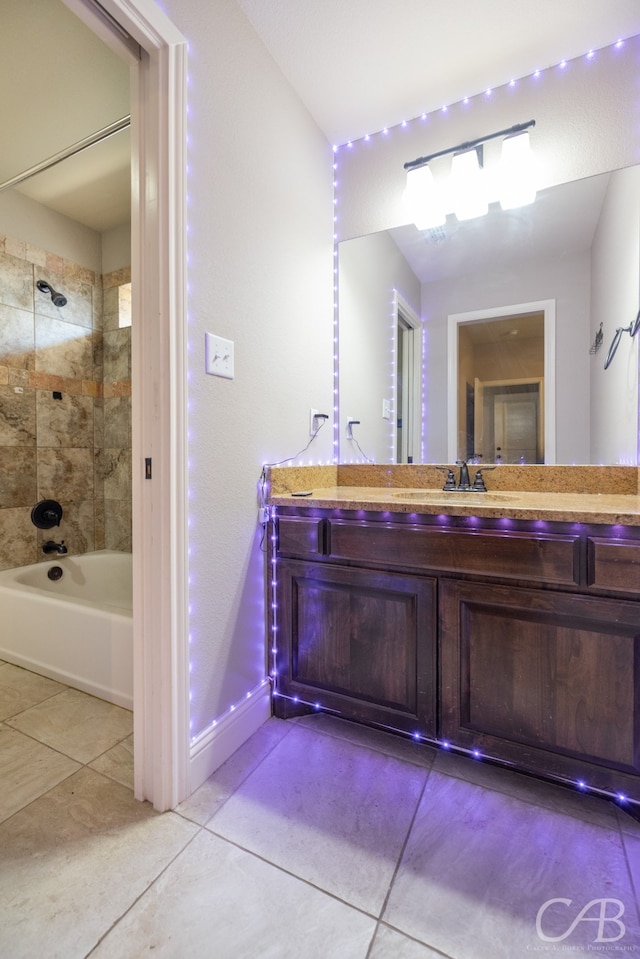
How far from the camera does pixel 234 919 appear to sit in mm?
869

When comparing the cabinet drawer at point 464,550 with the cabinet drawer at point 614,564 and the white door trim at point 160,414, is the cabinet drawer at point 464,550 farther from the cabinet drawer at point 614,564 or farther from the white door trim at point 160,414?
the white door trim at point 160,414

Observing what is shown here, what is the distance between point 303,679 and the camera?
1499 mm

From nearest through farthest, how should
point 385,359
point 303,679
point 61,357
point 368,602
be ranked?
point 368,602 → point 303,679 → point 385,359 → point 61,357

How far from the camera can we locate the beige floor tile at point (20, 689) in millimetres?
1646

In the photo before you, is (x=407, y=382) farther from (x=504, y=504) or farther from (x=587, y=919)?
(x=587, y=919)

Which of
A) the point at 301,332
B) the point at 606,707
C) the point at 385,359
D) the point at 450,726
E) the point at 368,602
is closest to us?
the point at 606,707

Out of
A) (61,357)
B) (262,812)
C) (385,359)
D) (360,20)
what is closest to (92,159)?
(61,357)

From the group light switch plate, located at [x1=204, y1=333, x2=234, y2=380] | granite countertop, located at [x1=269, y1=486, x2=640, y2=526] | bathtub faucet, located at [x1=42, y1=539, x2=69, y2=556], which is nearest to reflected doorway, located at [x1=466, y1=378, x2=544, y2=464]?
granite countertop, located at [x1=269, y1=486, x2=640, y2=526]

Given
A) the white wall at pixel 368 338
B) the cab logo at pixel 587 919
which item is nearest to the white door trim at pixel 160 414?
the cab logo at pixel 587 919

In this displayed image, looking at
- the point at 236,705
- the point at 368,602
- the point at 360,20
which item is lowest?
the point at 236,705

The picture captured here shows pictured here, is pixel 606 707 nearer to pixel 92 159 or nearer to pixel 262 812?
pixel 262 812

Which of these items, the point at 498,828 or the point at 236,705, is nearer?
the point at 498,828

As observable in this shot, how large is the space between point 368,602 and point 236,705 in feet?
1.86

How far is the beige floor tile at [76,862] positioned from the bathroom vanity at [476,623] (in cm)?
59
